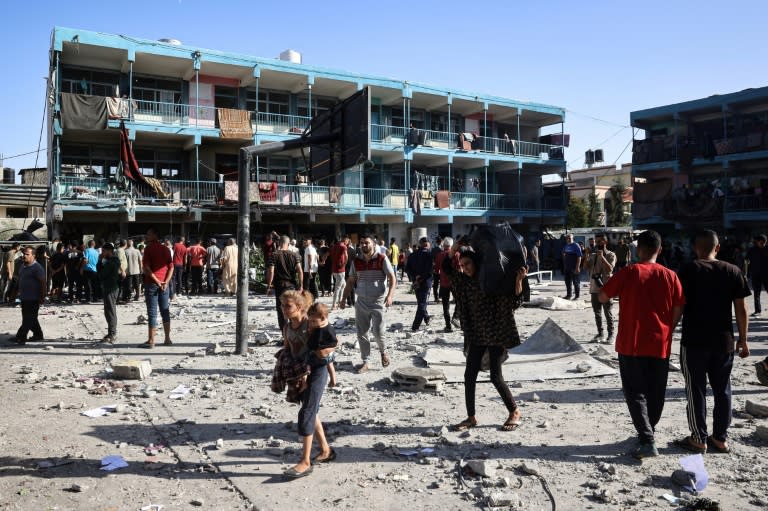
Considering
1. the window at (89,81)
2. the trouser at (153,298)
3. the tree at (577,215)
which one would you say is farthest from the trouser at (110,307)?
the tree at (577,215)

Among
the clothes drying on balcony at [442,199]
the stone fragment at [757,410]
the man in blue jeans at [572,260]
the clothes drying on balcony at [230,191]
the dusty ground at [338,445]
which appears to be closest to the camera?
the dusty ground at [338,445]

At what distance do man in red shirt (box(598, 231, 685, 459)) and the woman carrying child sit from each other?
2253 mm

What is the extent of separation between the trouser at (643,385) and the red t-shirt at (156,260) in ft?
22.5

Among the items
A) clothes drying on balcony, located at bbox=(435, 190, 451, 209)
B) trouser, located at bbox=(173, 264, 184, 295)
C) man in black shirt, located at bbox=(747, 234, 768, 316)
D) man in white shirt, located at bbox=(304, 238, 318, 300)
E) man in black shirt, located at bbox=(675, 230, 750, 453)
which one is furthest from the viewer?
clothes drying on balcony, located at bbox=(435, 190, 451, 209)

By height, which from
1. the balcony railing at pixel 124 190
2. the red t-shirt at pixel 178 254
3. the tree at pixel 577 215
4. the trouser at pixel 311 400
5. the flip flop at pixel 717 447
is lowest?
the flip flop at pixel 717 447

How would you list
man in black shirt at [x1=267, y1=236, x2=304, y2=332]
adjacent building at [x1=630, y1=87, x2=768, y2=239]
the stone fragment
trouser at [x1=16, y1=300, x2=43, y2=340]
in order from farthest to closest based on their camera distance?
adjacent building at [x1=630, y1=87, x2=768, y2=239] → trouser at [x1=16, y1=300, x2=43, y2=340] → man in black shirt at [x1=267, y1=236, x2=304, y2=332] → the stone fragment

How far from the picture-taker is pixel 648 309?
4.50m

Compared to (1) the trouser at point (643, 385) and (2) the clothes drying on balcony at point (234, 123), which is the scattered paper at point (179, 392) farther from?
(2) the clothes drying on balcony at point (234, 123)

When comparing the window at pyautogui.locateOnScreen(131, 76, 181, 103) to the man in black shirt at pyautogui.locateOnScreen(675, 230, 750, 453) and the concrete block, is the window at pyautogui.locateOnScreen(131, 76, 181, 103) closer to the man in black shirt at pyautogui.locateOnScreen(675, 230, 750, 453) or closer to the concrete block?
the concrete block

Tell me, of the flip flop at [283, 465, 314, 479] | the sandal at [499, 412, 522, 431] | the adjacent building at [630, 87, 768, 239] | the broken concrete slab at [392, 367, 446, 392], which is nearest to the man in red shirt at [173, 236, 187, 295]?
the broken concrete slab at [392, 367, 446, 392]

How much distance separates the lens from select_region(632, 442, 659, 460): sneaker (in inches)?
175

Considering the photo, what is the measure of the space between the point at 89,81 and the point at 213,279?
1168 centimetres

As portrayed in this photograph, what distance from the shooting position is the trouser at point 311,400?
4207mm

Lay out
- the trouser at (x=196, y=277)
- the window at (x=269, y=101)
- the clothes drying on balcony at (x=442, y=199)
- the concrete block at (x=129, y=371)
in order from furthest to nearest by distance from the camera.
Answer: the clothes drying on balcony at (x=442, y=199) < the window at (x=269, y=101) < the trouser at (x=196, y=277) < the concrete block at (x=129, y=371)
